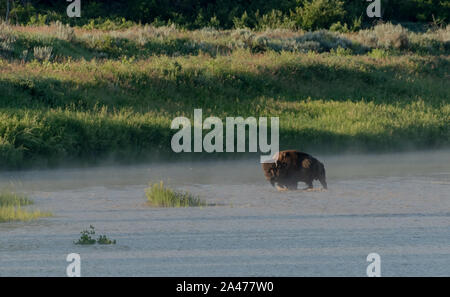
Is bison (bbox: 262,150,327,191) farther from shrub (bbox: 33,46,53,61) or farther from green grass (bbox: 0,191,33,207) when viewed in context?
shrub (bbox: 33,46,53,61)

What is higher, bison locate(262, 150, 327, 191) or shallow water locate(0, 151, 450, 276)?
bison locate(262, 150, 327, 191)

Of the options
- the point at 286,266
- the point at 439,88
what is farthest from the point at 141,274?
the point at 439,88

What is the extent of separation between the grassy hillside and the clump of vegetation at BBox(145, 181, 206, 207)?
18.6 ft

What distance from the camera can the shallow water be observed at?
345 inches

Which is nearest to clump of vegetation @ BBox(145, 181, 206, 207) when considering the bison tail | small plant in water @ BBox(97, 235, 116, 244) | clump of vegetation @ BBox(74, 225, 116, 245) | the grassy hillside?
the bison tail

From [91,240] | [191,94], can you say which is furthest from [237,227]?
[191,94]

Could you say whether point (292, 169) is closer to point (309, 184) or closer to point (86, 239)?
point (309, 184)

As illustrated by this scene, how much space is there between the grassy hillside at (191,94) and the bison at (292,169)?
5725mm

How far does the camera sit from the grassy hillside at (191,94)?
19891 millimetres

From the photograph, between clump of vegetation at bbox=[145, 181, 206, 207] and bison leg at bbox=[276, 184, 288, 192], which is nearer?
clump of vegetation at bbox=[145, 181, 206, 207]

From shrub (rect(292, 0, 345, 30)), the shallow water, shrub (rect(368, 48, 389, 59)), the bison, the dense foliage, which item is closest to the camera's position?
the shallow water

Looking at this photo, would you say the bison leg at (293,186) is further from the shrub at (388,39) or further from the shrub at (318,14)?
the shrub at (318,14)

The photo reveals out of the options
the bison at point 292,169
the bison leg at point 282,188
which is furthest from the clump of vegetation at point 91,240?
the bison leg at point 282,188
